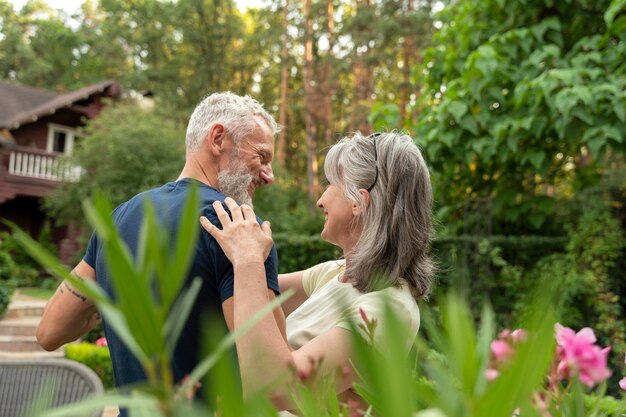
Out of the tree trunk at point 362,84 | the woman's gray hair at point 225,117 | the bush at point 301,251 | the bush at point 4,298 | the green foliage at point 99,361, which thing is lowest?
the bush at point 4,298

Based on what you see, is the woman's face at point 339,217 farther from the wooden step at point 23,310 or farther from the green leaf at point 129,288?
the wooden step at point 23,310

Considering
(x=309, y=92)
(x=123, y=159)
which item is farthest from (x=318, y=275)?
(x=309, y=92)

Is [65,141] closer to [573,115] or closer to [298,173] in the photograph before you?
[298,173]

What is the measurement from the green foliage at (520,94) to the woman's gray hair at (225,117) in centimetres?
416

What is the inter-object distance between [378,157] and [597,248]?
622 centimetres

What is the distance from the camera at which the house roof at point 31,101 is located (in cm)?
2462

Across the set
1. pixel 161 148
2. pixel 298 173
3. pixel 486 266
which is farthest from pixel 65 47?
pixel 486 266

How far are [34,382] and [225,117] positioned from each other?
6.34 feet

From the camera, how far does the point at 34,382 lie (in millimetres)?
3320

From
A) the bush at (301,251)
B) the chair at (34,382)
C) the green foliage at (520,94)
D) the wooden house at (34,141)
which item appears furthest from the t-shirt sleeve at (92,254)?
the wooden house at (34,141)

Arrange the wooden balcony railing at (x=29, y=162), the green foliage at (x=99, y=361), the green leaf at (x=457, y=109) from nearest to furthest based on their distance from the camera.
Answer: the green leaf at (x=457, y=109), the green foliage at (x=99, y=361), the wooden balcony railing at (x=29, y=162)

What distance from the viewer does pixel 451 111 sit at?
6.43 m

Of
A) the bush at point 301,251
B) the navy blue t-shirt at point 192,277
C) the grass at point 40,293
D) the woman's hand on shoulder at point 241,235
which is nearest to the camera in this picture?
the woman's hand on shoulder at point 241,235

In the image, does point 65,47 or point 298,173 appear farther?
point 65,47
